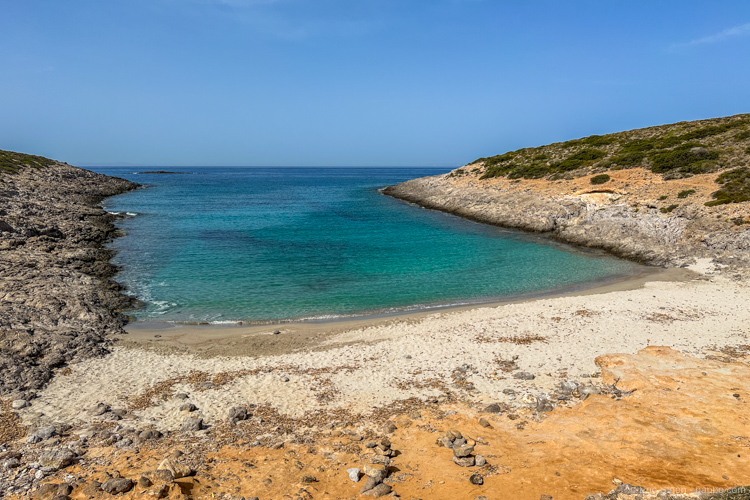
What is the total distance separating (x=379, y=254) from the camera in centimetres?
3428

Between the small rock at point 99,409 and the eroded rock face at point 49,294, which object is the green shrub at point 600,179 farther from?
the small rock at point 99,409

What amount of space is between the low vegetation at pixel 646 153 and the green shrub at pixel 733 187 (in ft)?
12.4

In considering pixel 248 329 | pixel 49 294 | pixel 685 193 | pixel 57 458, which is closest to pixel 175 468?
pixel 57 458

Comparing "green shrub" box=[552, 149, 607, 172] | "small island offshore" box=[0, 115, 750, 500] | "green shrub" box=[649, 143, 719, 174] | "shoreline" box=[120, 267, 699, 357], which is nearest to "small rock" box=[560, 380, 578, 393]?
"small island offshore" box=[0, 115, 750, 500]

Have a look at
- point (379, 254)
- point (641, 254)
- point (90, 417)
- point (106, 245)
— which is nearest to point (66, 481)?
point (90, 417)

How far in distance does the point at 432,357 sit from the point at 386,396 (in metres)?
3.45

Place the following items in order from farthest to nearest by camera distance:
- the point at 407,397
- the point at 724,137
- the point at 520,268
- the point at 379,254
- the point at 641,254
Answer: the point at 724,137, the point at 379,254, the point at 641,254, the point at 520,268, the point at 407,397

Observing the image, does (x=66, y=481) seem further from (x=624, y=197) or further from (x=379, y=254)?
(x=624, y=197)

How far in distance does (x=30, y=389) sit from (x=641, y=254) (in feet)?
119

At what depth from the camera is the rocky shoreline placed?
97.7ft

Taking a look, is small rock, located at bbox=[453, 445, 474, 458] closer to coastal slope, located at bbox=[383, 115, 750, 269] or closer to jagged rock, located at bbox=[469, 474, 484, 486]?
jagged rock, located at bbox=[469, 474, 484, 486]

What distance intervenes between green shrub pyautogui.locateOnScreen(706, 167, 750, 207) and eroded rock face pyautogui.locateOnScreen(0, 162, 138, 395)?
4261 cm

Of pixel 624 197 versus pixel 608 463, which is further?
pixel 624 197

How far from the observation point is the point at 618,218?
3781 cm
